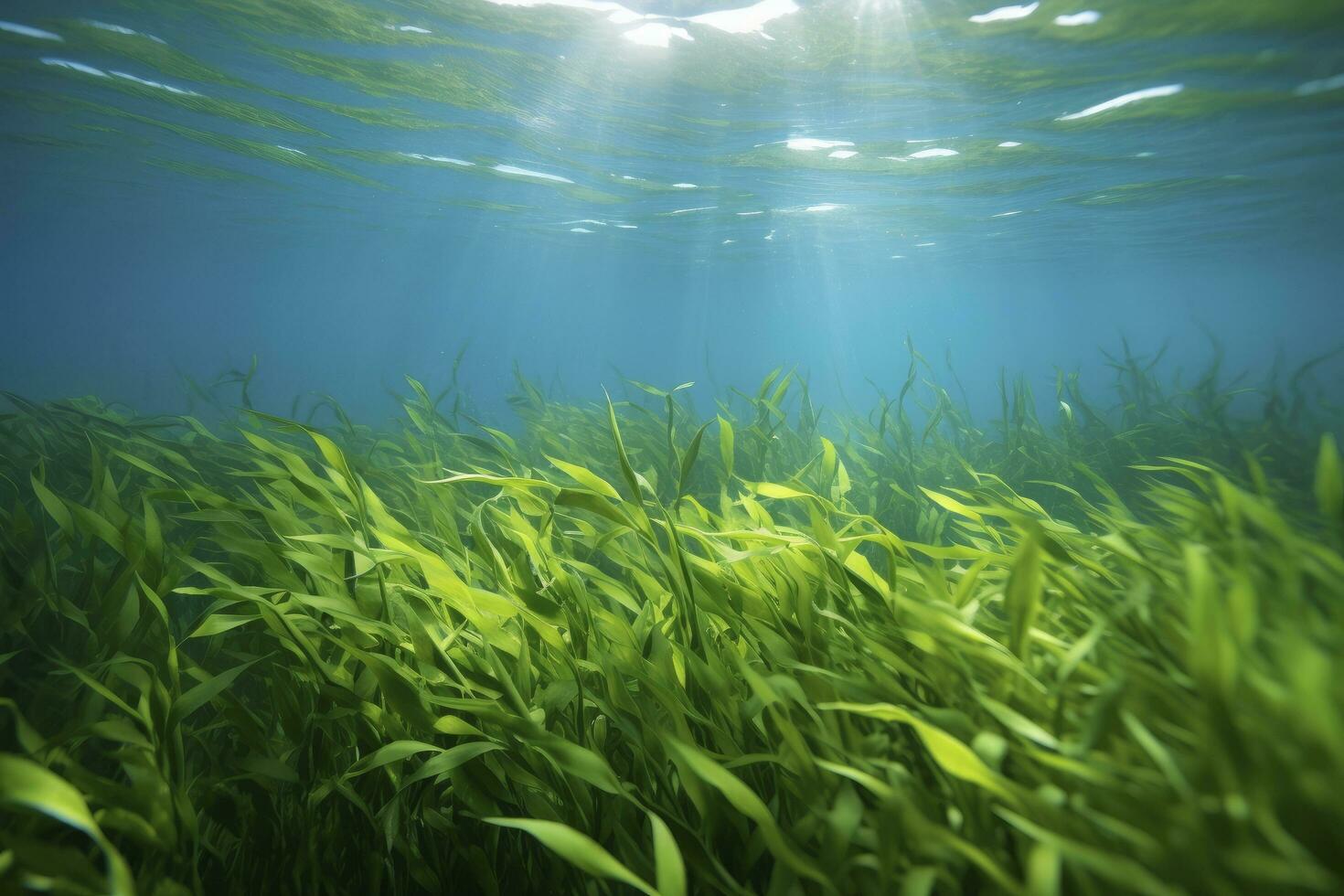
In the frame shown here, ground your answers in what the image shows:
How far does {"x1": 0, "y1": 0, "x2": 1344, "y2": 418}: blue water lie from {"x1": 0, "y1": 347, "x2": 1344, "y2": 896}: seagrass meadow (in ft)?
19.6

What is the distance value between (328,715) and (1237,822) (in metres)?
2.00

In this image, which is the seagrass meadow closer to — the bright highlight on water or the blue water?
the bright highlight on water

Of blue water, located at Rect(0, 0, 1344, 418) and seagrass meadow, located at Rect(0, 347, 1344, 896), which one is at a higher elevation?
blue water, located at Rect(0, 0, 1344, 418)

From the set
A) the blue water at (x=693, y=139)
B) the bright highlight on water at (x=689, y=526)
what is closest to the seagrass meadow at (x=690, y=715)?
the bright highlight on water at (x=689, y=526)

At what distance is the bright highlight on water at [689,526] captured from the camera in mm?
1156

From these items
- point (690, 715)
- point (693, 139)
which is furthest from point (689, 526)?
point (693, 139)

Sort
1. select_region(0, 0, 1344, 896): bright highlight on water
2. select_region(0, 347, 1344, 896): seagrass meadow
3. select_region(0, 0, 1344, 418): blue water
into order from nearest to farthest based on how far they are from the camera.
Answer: select_region(0, 347, 1344, 896): seagrass meadow
select_region(0, 0, 1344, 896): bright highlight on water
select_region(0, 0, 1344, 418): blue water

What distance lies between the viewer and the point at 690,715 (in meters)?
1.53

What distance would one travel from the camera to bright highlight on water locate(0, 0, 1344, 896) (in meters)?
1.16

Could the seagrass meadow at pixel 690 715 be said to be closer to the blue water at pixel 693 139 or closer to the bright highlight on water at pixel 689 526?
the bright highlight on water at pixel 689 526

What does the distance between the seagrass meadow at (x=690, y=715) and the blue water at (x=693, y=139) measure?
5.98m

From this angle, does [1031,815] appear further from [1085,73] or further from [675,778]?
[1085,73]

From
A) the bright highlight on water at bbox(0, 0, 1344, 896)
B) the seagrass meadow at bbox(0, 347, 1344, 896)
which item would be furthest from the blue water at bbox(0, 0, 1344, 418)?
the seagrass meadow at bbox(0, 347, 1344, 896)

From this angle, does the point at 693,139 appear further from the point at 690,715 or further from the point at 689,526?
the point at 690,715
